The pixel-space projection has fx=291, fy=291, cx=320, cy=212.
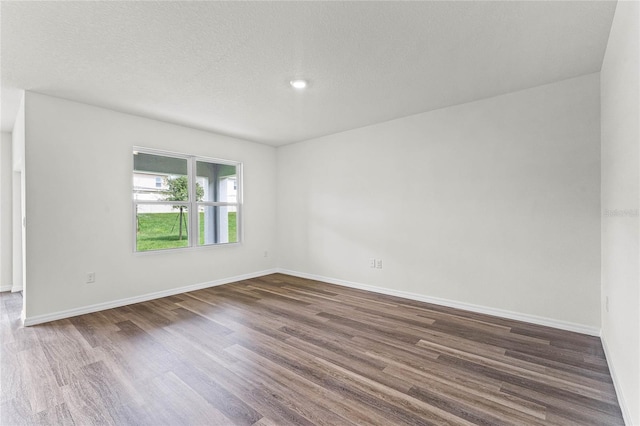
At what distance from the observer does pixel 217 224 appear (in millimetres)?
4965

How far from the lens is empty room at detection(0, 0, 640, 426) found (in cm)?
185

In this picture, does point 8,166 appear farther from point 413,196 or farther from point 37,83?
point 413,196

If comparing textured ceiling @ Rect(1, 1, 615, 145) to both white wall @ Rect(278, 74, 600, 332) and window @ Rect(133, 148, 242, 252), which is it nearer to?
white wall @ Rect(278, 74, 600, 332)

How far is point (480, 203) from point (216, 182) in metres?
3.96

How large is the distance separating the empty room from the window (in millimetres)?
40

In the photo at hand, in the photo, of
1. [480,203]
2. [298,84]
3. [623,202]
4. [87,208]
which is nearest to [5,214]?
[87,208]

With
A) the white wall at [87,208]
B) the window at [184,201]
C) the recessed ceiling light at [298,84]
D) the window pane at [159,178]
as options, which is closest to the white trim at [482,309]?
the window at [184,201]

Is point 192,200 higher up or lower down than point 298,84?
lower down

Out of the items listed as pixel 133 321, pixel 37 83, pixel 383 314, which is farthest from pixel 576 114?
pixel 37 83

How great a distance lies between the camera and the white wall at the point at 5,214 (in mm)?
4449

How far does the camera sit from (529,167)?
10.1 feet

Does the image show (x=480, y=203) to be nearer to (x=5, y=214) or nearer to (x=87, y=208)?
(x=87, y=208)

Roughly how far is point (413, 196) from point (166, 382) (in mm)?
3321

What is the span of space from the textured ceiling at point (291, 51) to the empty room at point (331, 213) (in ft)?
0.07
